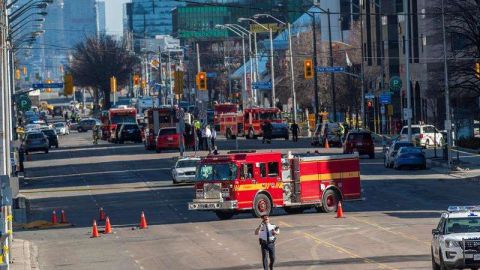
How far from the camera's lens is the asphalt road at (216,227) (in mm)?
32969

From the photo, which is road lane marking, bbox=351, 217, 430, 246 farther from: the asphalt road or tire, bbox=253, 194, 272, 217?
tire, bbox=253, 194, 272, 217

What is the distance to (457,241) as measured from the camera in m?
27.0

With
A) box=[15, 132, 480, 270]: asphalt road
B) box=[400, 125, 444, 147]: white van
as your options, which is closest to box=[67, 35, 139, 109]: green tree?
box=[400, 125, 444, 147]: white van

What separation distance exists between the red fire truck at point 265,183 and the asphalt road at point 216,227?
59 centimetres

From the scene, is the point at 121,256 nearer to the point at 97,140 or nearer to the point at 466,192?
the point at 466,192

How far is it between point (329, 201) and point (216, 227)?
200 inches

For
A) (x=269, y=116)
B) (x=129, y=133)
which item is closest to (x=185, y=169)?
(x=269, y=116)

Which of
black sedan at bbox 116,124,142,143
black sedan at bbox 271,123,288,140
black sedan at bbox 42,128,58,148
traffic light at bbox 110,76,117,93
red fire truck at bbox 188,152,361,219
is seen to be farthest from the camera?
Answer: traffic light at bbox 110,76,117,93

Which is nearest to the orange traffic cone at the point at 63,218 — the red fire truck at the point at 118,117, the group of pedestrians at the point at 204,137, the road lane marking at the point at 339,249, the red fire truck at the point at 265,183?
the red fire truck at the point at 265,183

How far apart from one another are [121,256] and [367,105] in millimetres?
75780

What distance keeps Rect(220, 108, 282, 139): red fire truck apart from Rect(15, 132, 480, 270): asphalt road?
33.2 metres

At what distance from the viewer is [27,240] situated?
4119cm

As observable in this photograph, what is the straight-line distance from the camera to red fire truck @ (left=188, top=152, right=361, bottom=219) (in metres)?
42.7

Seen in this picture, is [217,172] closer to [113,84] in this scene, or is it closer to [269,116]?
[269,116]
